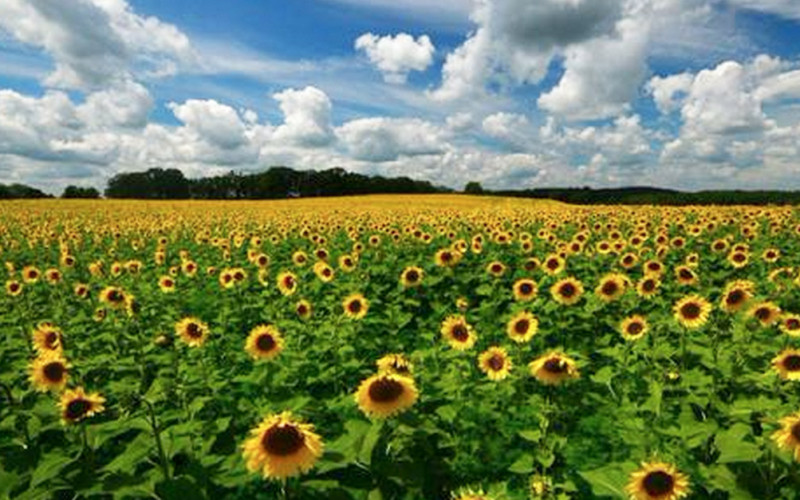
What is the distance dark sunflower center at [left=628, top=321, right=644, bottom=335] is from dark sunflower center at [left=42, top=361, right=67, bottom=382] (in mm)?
5485

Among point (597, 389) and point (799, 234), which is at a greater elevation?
point (799, 234)

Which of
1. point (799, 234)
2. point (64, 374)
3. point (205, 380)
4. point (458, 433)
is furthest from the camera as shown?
point (799, 234)

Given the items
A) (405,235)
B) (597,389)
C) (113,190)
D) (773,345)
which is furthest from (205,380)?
(113,190)

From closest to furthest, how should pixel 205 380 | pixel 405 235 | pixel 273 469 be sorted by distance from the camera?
pixel 273 469 < pixel 205 380 < pixel 405 235

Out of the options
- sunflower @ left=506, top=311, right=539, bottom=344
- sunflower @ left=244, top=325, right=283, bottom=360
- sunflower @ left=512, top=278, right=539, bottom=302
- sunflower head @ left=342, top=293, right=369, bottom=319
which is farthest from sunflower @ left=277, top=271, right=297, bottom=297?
sunflower @ left=506, top=311, right=539, bottom=344

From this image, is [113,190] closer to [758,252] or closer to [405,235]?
[405,235]

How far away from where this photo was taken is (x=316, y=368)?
738 centimetres

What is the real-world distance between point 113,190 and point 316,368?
112789mm

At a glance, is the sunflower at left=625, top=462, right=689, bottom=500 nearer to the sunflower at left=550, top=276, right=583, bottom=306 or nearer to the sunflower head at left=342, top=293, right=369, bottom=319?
the sunflower at left=550, top=276, right=583, bottom=306

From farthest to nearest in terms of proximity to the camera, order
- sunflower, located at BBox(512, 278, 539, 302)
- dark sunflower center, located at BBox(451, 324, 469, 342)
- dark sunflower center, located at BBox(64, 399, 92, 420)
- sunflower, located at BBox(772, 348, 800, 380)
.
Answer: sunflower, located at BBox(512, 278, 539, 302)
dark sunflower center, located at BBox(451, 324, 469, 342)
sunflower, located at BBox(772, 348, 800, 380)
dark sunflower center, located at BBox(64, 399, 92, 420)

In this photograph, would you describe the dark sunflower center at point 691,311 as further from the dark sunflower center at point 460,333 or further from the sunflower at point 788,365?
the dark sunflower center at point 460,333

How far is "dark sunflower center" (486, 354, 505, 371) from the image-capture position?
6.06 meters

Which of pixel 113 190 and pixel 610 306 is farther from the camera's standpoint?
pixel 113 190

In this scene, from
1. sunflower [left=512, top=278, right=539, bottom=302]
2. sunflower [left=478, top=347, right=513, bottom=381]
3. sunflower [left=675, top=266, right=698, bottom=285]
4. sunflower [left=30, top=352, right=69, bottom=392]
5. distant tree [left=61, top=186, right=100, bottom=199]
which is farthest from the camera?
distant tree [left=61, top=186, right=100, bottom=199]
